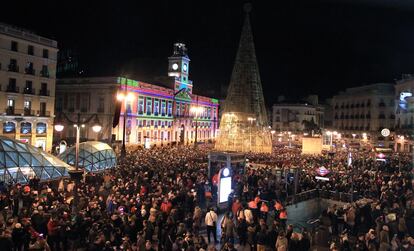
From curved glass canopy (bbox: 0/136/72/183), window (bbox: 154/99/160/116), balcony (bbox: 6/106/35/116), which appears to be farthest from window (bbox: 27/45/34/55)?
window (bbox: 154/99/160/116)

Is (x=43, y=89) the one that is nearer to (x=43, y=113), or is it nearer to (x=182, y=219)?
(x=43, y=113)

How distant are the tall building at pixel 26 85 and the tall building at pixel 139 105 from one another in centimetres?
879

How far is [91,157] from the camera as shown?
2722cm

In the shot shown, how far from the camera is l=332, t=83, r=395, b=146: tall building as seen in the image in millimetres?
72188

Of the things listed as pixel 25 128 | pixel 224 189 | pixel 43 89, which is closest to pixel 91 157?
pixel 224 189

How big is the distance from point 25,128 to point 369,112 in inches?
2401

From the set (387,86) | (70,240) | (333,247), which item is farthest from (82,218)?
(387,86)

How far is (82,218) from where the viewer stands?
11.8 metres

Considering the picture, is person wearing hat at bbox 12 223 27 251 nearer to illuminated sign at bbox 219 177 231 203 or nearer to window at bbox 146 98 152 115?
illuminated sign at bbox 219 177 231 203

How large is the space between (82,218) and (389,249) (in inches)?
359

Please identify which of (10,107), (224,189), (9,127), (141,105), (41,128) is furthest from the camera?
(141,105)

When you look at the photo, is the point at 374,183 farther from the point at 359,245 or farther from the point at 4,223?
the point at 4,223

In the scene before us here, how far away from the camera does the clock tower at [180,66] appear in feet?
255

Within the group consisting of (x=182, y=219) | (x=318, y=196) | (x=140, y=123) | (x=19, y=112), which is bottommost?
(x=318, y=196)
